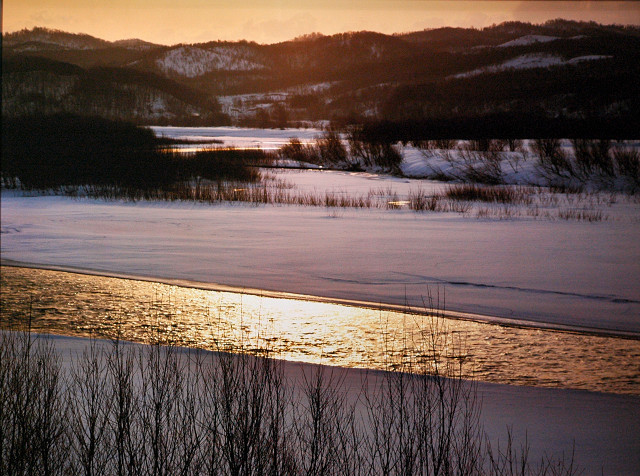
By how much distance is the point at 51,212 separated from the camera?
19.6m

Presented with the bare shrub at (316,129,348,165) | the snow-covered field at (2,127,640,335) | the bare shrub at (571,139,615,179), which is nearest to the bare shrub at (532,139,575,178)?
the bare shrub at (571,139,615,179)

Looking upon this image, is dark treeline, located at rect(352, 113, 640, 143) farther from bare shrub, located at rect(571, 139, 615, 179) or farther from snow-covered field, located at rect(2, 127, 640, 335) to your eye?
snow-covered field, located at rect(2, 127, 640, 335)

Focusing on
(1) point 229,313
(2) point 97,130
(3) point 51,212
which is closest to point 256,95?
(2) point 97,130

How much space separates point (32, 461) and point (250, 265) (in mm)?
8722

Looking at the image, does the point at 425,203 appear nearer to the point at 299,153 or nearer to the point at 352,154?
the point at 352,154

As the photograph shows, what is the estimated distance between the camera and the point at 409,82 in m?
126

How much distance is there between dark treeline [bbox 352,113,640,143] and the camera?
94.4 feet

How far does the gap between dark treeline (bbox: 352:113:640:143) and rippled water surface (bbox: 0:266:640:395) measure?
65.0 feet

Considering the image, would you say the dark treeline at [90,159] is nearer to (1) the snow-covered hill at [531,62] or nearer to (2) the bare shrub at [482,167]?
Answer: (2) the bare shrub at [482,167]

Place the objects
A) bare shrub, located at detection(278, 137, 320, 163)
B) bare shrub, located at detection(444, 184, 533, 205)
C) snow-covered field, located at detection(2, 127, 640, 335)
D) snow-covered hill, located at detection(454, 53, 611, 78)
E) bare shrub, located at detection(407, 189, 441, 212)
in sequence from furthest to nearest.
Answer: snow-covered hill, located at detection(454, 53, 611, 78) < bare shrub, located at detection(278, 137, 320, 163) < bare shrub, located at detection(444, 184, 533, 205) < bare shrub, located at detection(407, 189, 441, 212) < snow-covered field, located at detection(2, 127, 640, 335)

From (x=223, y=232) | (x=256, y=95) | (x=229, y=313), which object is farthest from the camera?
(x=256, y=95)

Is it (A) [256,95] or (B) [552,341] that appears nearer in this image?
(B) [552,341]

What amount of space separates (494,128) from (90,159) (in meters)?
24.2

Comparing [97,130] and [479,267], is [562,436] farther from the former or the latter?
[97,130]
